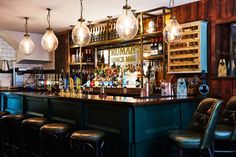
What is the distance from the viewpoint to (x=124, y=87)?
5.55 meters

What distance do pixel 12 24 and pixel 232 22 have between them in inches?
194

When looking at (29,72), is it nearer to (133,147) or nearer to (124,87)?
(124,87)

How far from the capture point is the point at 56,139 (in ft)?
13.3

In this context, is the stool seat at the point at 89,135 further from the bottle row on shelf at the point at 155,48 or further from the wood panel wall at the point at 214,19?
the bottle row on shelf at the point at 155,48

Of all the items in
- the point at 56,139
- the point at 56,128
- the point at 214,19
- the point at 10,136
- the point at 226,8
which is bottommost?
the point at 10,136

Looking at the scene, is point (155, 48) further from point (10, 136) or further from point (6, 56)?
point (6, 56)

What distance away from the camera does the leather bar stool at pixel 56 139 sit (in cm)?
341

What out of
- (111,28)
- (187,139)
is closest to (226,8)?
(187,139)

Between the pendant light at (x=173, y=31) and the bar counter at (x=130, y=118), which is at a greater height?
the pendant light at (x=173, y=31)

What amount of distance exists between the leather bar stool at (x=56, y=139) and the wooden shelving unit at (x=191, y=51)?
2186mm

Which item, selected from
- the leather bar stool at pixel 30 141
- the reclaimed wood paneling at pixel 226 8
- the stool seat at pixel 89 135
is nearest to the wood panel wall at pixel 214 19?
the reclaimed wood paneling at pixel 226 8

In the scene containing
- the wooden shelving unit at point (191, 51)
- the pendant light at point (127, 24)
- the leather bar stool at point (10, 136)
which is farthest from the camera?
the leather bar stool at point (10, 136)

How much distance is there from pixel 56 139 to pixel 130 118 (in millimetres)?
1651

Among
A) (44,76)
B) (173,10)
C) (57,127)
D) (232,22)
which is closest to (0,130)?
(57,127)
